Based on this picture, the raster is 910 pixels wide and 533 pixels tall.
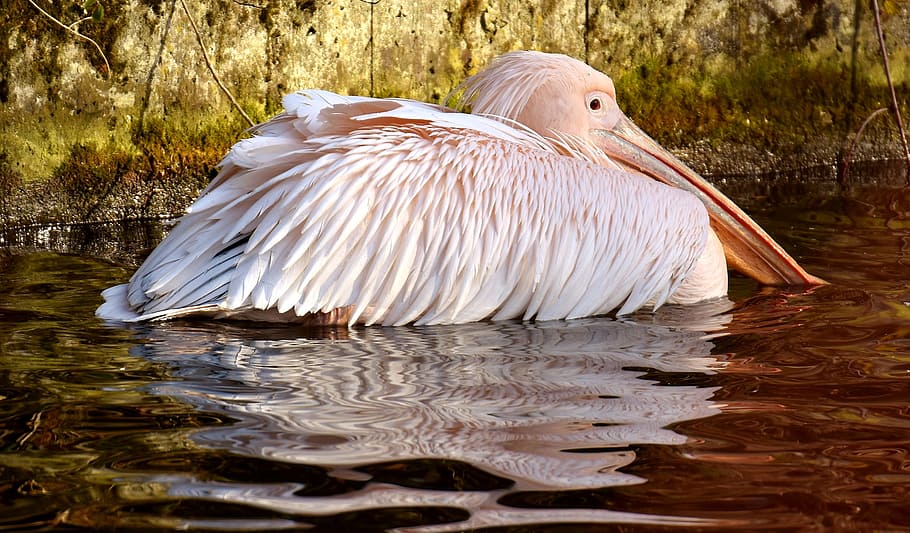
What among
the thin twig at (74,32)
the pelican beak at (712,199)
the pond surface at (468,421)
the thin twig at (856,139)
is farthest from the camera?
the thin twig at (856,139)

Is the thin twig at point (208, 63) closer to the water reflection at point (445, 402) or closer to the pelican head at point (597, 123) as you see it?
the pelican head at point (597, 123)

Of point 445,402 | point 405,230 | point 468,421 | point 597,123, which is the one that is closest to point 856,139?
point 597,123

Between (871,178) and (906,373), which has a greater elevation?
(871,178)

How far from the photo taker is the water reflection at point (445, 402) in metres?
2.04

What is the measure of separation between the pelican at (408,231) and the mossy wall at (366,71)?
5.83ft

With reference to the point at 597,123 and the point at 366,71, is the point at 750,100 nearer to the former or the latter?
the point at 366,71

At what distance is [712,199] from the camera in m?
4.26

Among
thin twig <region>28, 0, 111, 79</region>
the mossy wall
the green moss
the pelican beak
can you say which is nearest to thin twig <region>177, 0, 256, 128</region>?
the mossy wall

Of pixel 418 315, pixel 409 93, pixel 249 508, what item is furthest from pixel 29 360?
pixel 409 93

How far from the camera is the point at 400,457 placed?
2.19m

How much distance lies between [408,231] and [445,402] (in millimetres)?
944

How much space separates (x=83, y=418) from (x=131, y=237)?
9.12ft

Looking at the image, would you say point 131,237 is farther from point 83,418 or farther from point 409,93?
point 83,418

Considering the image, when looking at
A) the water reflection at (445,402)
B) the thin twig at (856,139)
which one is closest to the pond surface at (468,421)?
the water reflection at (445,402)
